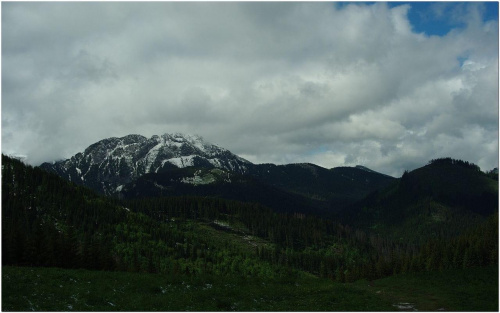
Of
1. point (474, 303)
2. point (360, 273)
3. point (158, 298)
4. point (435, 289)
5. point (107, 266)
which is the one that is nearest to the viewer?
point (158, 298)

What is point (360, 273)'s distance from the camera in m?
122

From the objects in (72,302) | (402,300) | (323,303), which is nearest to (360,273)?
(402,300)

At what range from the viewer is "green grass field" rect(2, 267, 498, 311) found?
2938 cm

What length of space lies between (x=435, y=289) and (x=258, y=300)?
27.8 m

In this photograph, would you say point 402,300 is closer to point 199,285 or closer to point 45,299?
point 199,285

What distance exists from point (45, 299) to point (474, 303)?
40.4 meters

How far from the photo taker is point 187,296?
3472cm

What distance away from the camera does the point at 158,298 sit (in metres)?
32.8

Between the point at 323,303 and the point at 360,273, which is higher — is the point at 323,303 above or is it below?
above

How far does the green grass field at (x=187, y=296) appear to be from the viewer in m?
29.4

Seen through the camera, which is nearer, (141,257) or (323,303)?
(323,303)

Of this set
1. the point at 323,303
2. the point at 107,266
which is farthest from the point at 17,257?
the point at 323,303

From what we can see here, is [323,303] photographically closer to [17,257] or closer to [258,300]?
[258,300]

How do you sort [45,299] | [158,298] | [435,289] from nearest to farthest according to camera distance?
1. [45,299]
2. [158,298]
3. [435,289]
